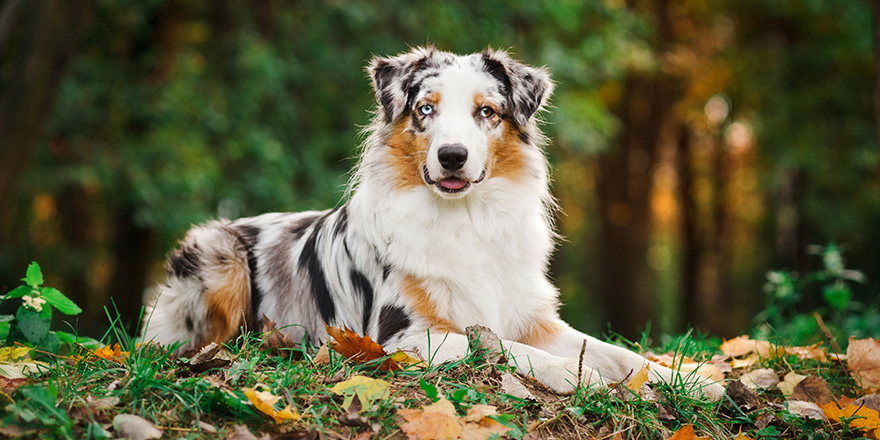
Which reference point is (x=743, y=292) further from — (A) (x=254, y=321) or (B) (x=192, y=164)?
(A) (x=254, y=321)

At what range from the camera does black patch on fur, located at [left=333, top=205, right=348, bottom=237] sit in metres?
4.18

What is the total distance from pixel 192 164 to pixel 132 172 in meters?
0.72

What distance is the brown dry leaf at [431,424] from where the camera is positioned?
256 centimetres

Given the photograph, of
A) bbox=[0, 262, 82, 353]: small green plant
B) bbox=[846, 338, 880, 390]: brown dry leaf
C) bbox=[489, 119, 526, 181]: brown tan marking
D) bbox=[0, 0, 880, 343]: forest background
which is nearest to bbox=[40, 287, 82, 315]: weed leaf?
bbox=[0, 262, 82, 353]: small green plant

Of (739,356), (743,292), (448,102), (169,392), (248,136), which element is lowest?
(743,292)

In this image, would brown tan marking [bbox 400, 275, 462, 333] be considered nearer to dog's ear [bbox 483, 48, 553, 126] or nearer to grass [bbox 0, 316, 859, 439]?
grass [bbox 0, 316, 859, 439]

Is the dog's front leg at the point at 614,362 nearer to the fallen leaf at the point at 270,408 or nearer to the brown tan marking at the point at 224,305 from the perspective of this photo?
the fallen leaf at the point at 270,408

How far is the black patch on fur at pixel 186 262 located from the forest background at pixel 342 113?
115 inches

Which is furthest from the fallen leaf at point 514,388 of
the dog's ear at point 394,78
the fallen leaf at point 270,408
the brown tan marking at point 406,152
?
the dog's ear at point 394,78

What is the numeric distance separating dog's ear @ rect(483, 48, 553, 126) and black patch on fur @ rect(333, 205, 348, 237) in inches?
45.7

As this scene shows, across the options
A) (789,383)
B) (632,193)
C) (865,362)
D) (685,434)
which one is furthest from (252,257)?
(632,193)

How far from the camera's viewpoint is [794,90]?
40.9ft

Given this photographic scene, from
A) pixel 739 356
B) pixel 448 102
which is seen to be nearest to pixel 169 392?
pixel 448 102

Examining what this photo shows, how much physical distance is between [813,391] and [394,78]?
2.82m
